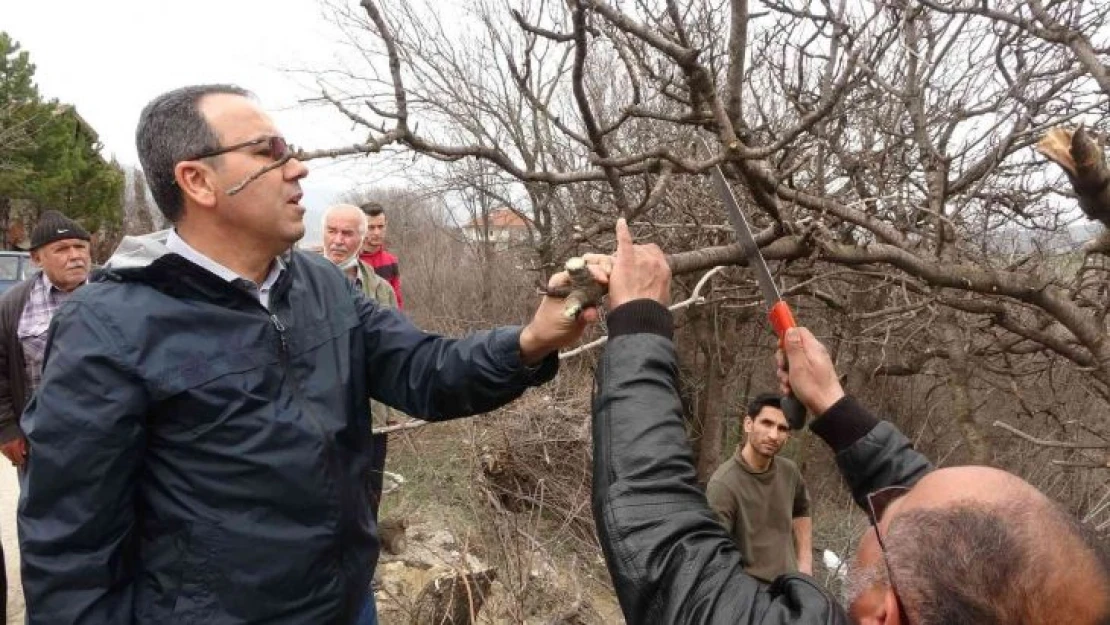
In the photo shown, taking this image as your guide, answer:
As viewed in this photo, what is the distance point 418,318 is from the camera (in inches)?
430

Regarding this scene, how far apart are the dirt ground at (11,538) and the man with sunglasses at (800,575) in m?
3.27

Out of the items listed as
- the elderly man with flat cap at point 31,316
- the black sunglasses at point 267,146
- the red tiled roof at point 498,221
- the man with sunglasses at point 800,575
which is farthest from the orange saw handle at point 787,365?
the red tiled roof at point 498,221

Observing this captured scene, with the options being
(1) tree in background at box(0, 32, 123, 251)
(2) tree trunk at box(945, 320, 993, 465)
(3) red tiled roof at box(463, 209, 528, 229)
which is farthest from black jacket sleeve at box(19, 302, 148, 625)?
(1) tree in background at box(0, 32, 123, 251)

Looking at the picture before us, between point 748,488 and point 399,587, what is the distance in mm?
2114

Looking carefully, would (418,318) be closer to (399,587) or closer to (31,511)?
(399,587)

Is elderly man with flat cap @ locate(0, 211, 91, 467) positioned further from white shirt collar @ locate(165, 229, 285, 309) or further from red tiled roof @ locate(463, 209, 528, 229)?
red tiled roof @ locate(463, 209, 528, 229)

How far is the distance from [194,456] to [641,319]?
0.93 m

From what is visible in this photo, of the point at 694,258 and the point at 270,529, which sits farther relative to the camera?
the point at 694,258

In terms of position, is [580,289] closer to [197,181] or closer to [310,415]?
[310,415]

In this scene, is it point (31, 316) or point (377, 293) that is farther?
point (377, 293)

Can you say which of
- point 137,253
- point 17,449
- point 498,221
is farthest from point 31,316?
point 498,221

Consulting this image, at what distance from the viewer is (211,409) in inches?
55.2

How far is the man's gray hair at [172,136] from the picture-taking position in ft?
4.84

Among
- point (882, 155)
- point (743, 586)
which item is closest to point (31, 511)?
point (743, 586)
